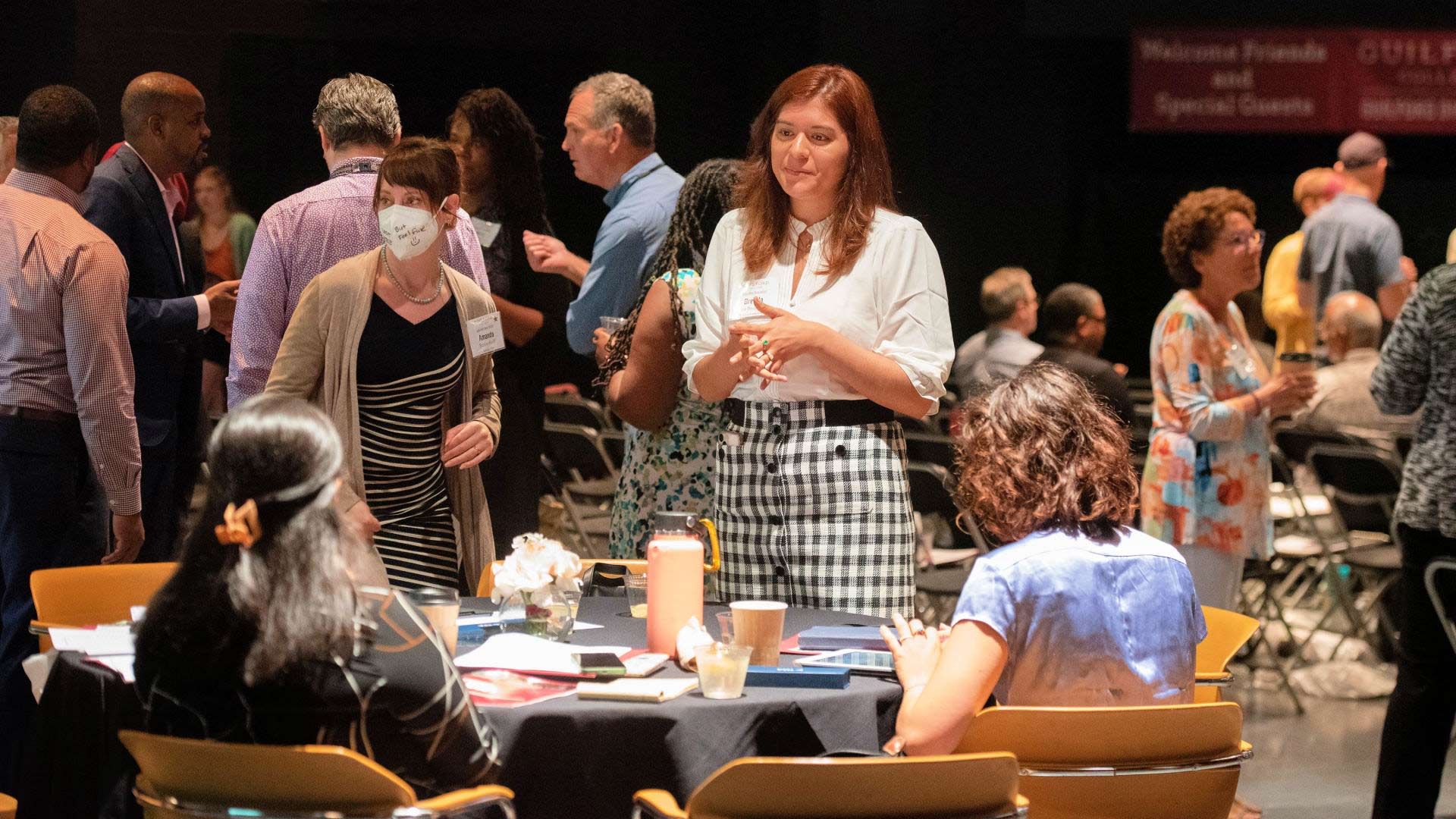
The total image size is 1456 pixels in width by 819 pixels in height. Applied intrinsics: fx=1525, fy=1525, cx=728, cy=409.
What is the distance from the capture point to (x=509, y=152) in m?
4.56

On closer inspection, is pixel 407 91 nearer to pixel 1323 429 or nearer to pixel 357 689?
pixel 1323 429

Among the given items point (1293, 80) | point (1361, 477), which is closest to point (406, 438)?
point (1361, 477)

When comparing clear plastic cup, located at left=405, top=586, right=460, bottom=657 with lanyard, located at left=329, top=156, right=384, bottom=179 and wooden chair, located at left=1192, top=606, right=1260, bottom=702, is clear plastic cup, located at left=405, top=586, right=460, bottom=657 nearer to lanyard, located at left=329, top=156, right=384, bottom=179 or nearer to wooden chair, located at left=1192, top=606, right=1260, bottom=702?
wooden chair, located at left=1192, top=606, right=1260, bottom=702

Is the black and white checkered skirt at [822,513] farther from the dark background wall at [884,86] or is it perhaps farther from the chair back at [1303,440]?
the dark background wall at [884,86]

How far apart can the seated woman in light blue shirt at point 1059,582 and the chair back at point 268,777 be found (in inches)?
27.8

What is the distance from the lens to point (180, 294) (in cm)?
432

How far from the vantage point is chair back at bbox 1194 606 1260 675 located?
2.72 metres

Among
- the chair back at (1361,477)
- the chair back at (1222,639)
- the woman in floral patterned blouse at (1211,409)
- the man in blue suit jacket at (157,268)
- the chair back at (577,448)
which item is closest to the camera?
the chair back at (1222,639)

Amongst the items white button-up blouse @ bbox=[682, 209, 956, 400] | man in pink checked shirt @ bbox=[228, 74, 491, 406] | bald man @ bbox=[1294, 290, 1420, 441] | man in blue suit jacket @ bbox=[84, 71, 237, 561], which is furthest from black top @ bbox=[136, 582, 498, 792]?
bald man @ bbox=[1294, 290, 1420, 441]

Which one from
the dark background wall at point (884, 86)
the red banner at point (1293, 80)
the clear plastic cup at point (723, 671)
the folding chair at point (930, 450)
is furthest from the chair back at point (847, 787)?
the red banner at point (1293, 80)

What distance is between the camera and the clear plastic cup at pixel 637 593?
9.17 ft

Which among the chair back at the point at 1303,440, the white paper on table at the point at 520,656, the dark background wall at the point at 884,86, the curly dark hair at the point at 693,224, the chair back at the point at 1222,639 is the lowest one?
the chair back at the point at 1222,639

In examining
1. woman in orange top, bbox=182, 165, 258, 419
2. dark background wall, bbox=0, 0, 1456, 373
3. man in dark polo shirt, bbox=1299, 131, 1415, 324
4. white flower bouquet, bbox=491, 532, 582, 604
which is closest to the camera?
white flower bouquet, bbox=491, 532, 582, 604

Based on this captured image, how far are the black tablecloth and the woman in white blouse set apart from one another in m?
0.66
